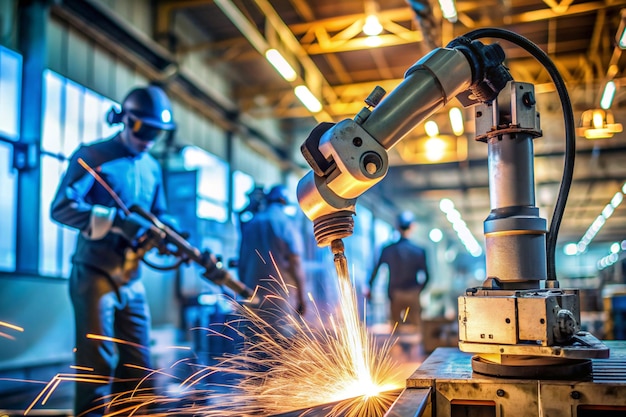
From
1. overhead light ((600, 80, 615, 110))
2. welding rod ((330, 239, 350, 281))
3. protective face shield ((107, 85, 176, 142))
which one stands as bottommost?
welding rod ((330, 239, 350, 281))

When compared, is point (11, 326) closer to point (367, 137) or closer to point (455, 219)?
point (367, 137)

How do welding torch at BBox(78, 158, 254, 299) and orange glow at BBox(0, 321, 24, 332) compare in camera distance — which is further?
orange glow at BBox(0, 321, 24, 332)

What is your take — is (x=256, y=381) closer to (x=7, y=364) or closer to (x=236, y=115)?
(x=7, y=364)

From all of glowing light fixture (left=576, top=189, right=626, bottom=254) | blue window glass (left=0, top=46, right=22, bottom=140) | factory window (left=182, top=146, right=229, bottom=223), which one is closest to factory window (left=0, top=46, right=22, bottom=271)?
blue window glass (left=0, top=46, right=22, bottom=140)

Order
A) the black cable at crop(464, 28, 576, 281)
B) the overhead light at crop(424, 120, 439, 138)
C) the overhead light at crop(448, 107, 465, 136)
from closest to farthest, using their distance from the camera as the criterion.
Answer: the black cable at crop(464, 28, 576, 281), the overhead light at crop(448, 107, 465, 136), the overhead light at crop(424, 120, 439, 138)

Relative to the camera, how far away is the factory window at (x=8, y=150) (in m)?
5.50

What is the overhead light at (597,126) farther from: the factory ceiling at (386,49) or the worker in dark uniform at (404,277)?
the worker in dark uniform at (404,277)

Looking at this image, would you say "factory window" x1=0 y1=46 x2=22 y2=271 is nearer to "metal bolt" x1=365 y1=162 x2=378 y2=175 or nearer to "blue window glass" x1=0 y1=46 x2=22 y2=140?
"blue window glass" x1=0 y1=46 x2=22 y2=140

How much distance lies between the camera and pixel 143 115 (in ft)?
11.5

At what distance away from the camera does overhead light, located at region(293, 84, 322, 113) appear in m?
8.59

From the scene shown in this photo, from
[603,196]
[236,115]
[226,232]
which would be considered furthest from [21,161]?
[603,196]

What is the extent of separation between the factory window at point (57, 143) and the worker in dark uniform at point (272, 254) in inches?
84.3

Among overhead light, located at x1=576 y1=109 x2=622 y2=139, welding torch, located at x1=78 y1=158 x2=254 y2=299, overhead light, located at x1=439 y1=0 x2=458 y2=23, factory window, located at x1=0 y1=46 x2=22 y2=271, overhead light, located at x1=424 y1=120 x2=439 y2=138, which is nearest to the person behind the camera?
overhead light, located at x1=576 y1=109 x2=622 y2=139

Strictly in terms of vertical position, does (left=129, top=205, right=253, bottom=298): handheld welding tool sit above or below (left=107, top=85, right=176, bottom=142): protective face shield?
below
